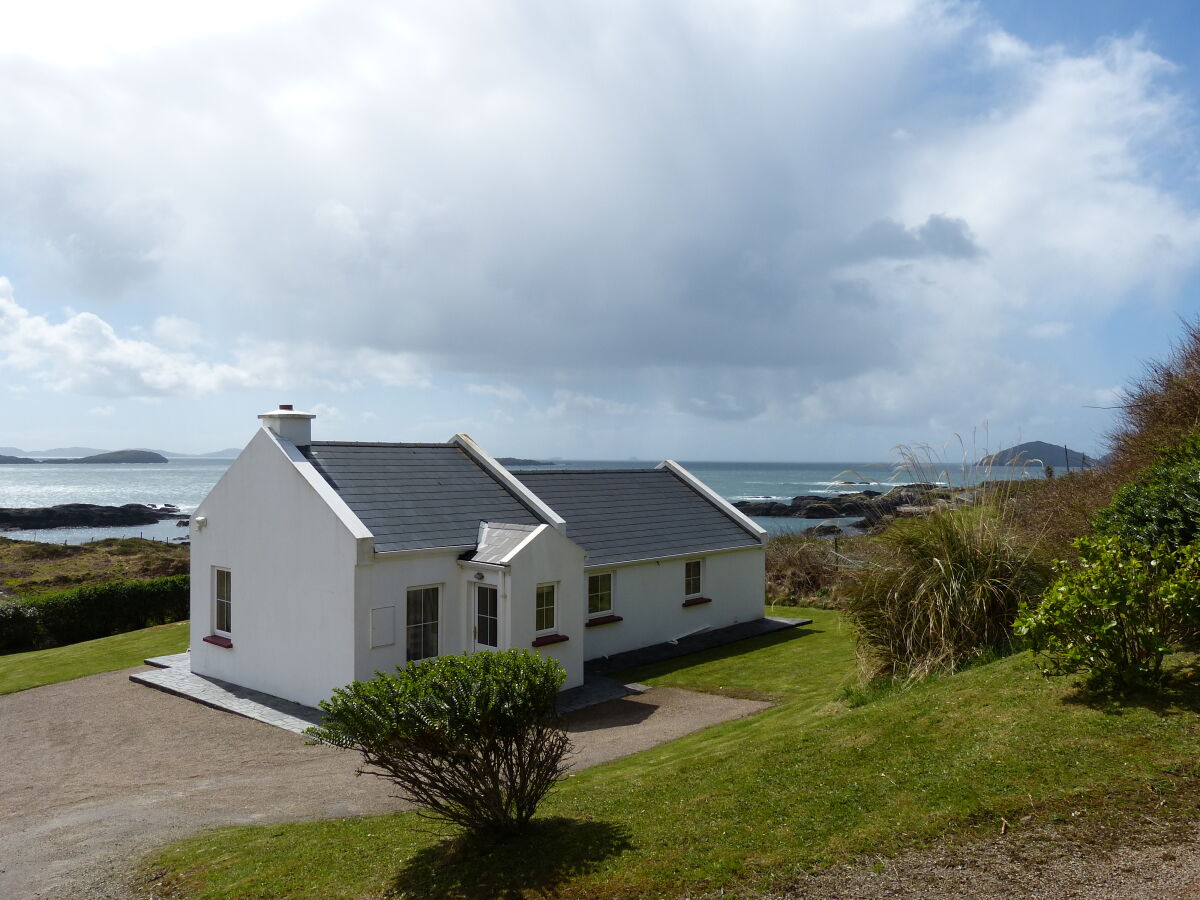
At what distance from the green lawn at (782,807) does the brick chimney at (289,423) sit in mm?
9455

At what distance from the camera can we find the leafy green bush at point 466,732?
265 inches

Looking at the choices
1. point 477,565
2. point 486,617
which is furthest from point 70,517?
point 477,565

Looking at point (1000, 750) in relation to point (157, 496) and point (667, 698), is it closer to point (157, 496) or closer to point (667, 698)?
point (667, 698)

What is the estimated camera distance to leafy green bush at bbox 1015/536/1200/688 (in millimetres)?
8062

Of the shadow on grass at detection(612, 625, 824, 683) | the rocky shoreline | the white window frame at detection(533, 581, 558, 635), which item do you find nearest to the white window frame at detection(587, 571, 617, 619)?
the shadow on grass at detection(612, 625, 824, 683)

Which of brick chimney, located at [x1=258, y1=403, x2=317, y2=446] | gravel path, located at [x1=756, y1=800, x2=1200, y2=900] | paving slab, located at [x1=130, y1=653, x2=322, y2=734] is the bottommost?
paving slab, located at [x1=130, y1=653, x2=322, y2=734]

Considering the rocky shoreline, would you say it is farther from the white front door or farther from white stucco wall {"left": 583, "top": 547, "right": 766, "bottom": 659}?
the white front door

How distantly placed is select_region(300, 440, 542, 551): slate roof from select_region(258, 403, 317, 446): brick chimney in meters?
0.26

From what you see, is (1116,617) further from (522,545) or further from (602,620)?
(602,620)

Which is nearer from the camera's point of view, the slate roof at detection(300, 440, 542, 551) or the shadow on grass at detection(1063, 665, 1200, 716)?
the shadow on grass at detection(1063, 665, 1200, 716)

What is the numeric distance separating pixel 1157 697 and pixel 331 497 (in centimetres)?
1308

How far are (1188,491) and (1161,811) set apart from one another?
516 cm

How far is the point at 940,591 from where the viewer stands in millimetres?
11148

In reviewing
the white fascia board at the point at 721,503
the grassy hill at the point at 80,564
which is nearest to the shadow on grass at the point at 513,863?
the white fascia board at the point at 721,503
